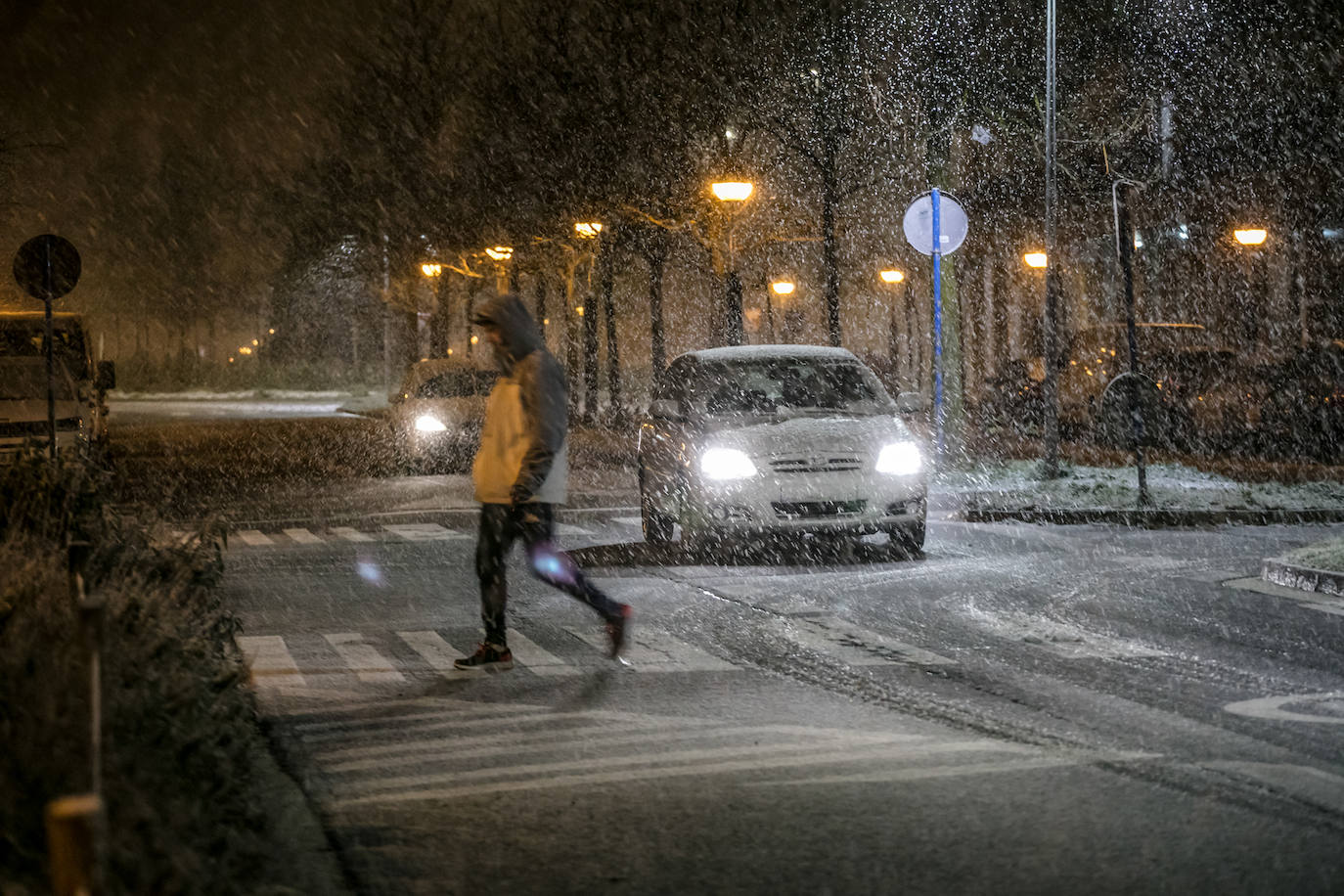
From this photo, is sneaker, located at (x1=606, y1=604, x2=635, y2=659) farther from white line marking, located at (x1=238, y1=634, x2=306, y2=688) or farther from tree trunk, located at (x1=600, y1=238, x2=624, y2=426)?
tree trunk, located at (x1=600, y1=238, x2=624, y2=426)

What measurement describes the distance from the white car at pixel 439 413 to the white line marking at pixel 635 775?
19474 mm

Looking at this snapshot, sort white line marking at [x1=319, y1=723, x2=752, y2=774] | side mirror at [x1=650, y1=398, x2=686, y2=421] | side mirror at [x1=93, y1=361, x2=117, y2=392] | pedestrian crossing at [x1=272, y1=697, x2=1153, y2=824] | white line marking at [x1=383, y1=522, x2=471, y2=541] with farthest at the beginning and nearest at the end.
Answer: side mirror at [x1=93, y1=361, x2=117, y2=392], white line marking at [x1=383, y1=522, x2=471, y2=541], side mirror at [x1=650, y1=398, x2=686, y2=421], white line marking at [x1=319, y1=723, x2=752, y2=774], pedestrian crossing at [x1=272, y1=697, x2=1153, y2=824]

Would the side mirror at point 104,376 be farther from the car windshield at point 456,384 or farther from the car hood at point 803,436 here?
the car hood at point 803,436

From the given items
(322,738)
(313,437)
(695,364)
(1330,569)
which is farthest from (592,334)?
(322,738)

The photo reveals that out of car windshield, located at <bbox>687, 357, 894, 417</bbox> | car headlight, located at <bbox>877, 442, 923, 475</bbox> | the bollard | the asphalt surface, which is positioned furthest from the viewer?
car windshield, located at <bbox>687, 357, 894, 417</bbox>

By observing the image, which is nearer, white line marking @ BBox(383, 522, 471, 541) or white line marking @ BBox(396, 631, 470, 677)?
white line marking @ BBox(396, 631, 470, 677)

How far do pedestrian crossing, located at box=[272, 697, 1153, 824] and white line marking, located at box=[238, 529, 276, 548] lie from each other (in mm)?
8051

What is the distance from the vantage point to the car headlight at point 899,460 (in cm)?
1348

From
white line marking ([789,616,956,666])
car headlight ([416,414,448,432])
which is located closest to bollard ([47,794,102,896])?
white line marking ([789,616,956,666])

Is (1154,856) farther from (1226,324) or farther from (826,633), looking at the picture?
(1226,324)

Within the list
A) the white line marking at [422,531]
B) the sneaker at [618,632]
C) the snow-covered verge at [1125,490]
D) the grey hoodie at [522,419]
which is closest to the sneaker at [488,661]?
the sneaker at [618,632]

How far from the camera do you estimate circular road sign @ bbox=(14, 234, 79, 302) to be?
18297 millimetres

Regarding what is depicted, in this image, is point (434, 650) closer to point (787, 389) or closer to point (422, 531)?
point (787, 389)

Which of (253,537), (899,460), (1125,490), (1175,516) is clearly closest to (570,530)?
(253,537)
